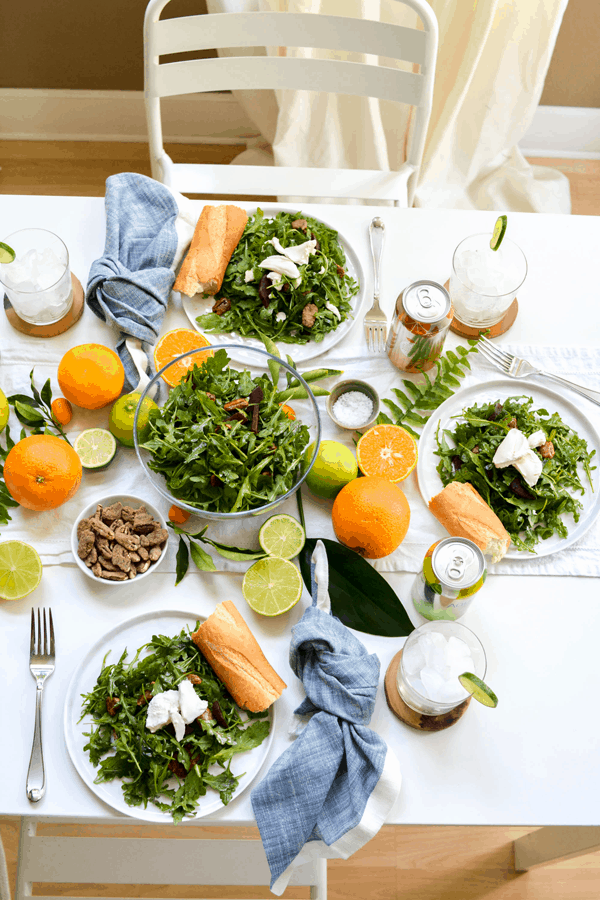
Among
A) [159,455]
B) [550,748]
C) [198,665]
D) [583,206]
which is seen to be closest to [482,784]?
[550,748]

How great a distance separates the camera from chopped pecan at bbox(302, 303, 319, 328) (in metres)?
1.31

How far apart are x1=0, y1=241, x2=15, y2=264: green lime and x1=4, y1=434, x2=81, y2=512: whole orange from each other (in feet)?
1.08

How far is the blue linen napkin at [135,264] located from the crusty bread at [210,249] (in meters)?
0.04

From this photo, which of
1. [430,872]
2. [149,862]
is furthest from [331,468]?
[430,872]

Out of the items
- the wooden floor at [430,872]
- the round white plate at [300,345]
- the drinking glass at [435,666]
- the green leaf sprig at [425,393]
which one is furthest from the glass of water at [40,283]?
the wooden floor at [430,872]

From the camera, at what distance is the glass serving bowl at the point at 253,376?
112 cm

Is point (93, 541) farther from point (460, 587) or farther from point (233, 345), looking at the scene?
point (460, 587)

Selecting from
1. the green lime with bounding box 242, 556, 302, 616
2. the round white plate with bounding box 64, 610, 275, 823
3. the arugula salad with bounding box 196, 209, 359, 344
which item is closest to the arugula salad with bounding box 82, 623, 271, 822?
the round white plate with bounding box 64, 610, 275, 823

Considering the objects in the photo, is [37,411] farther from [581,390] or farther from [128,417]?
[581,390]

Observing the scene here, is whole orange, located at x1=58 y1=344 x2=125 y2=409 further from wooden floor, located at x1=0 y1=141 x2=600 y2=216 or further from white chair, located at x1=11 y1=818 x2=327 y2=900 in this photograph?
wooden floor, located at x1=0 y1=141 x2=600 y2=216

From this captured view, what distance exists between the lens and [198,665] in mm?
1065

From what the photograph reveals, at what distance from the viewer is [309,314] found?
1.31 metres

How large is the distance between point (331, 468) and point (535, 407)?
44 cm

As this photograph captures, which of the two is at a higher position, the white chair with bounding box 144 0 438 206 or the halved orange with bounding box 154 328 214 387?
the white chair with bounding box 144 0 438 206
